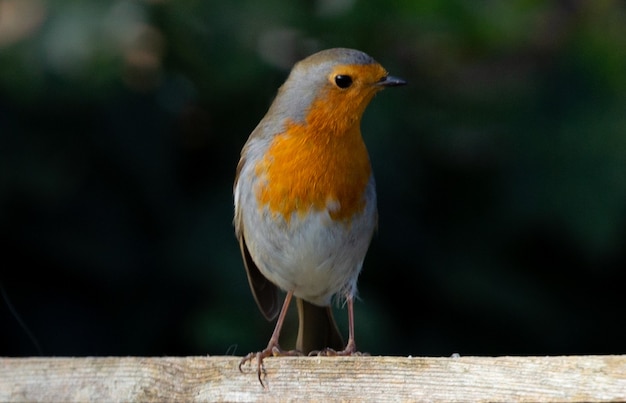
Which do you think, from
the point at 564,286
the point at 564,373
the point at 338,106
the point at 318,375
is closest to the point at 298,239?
the point at 338,106

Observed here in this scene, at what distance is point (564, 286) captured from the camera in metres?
4.87

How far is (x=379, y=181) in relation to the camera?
4.63 metres

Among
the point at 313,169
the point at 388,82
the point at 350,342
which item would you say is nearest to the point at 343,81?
the point at 388,82

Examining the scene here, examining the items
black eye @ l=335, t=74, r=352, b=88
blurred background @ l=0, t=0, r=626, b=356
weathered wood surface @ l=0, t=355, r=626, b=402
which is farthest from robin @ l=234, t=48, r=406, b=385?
blurred background @ l=0, t=0, r=626, b=356

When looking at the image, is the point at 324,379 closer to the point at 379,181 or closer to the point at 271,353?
the point at 271,353

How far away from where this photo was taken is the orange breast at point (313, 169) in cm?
361

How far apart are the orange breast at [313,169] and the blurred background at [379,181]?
801mm

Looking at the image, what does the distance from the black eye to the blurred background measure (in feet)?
2.45

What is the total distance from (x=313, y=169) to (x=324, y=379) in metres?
0.83

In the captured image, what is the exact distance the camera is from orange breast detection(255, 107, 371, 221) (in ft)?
11.8

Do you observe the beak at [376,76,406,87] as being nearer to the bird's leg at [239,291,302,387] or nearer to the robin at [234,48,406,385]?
the robin at [234,48,406,385]

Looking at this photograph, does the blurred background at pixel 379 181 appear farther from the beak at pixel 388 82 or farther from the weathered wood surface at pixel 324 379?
the weathered wood surface at pixel 324 379

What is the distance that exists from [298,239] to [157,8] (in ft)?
3.88

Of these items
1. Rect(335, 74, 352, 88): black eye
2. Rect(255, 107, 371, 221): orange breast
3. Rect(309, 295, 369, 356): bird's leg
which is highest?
Rect(335, 74, 352, 88): black eye
